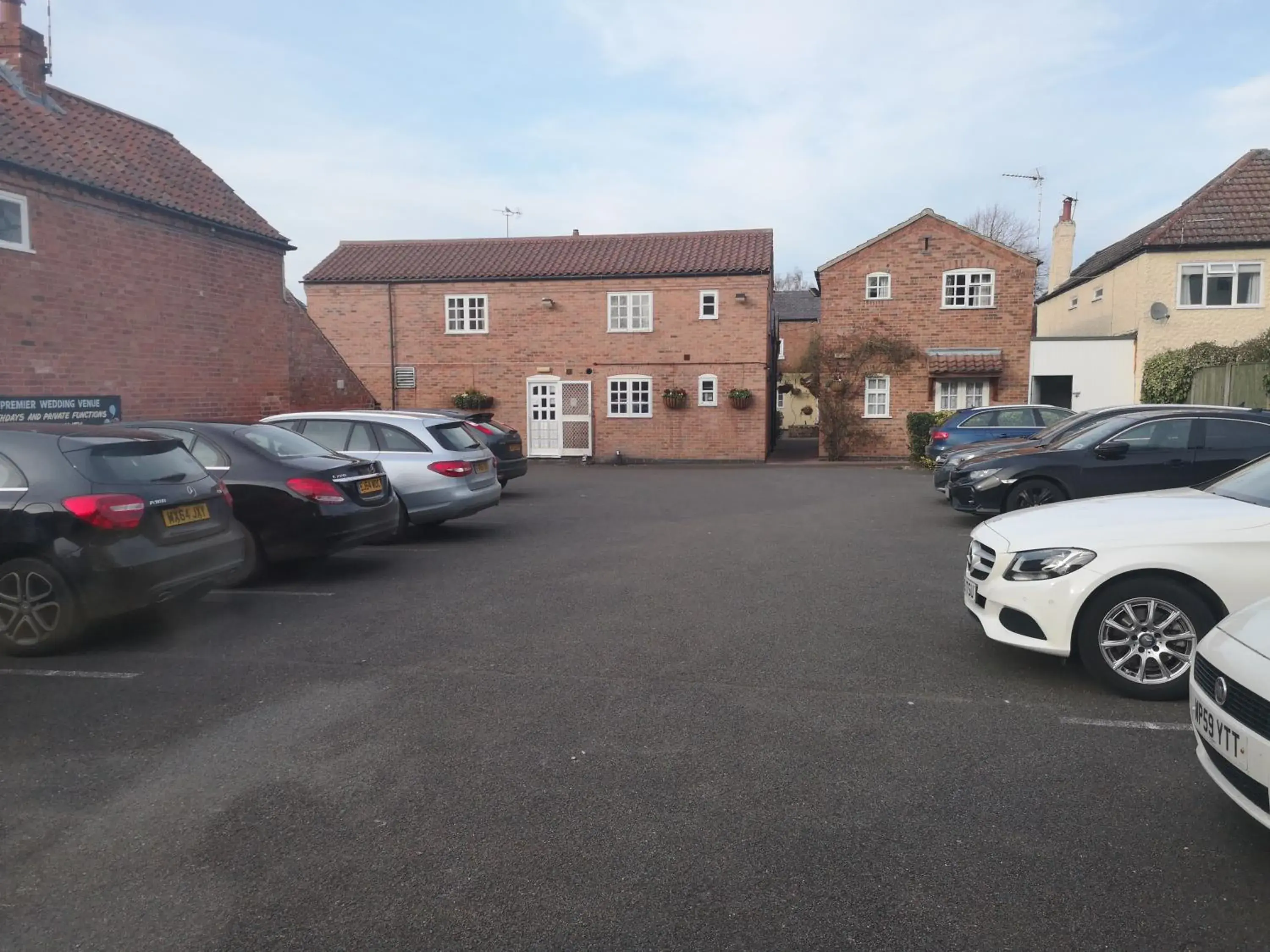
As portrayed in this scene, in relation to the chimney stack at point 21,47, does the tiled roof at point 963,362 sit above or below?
below

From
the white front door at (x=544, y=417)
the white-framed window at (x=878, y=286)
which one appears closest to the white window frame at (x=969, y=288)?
the white-framed window at (x=878, y=286)

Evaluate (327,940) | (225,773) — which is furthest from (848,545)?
(327,940)

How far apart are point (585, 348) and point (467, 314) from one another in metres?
3.94

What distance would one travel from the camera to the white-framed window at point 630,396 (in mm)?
27219

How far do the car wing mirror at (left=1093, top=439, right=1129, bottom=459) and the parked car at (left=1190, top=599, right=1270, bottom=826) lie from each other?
291 inches

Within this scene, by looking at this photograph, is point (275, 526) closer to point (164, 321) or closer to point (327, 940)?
point (327, 940)

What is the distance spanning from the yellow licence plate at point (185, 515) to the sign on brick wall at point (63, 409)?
6.30 metres

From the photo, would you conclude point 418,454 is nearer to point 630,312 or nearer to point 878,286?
point 630,312

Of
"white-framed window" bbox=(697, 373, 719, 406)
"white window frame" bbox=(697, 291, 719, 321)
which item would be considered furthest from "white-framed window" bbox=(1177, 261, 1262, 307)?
"white-framed window" bbox=(697, 373, 719, 406)

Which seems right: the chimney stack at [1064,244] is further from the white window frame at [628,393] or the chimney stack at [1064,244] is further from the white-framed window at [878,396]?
the white window frame at [628,393]

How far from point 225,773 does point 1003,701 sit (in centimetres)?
405

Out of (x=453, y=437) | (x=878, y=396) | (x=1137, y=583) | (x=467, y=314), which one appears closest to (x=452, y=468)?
(x=453, y=437)

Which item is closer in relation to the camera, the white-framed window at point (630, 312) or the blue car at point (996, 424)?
the blue car at point (996, 424)

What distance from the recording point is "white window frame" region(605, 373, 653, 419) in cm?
2720
